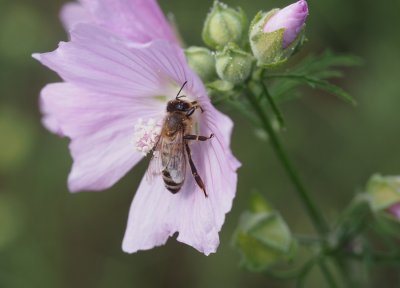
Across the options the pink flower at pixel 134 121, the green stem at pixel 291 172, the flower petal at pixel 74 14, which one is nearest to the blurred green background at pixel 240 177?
the green stem at pixel 291 172

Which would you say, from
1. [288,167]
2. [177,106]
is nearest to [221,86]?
[177,106]

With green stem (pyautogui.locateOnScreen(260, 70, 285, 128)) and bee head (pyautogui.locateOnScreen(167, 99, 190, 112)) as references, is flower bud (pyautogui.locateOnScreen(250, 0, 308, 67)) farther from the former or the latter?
bee head (pyautogui.locateOnScreen(167, 99, 190, 112))

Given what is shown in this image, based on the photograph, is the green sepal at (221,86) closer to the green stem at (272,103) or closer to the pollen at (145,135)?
the green stem at (272,103)

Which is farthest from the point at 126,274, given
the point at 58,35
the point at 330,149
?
the point at 58,35

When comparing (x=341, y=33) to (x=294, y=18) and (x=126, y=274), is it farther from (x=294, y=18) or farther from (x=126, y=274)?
(x=294, y=18)

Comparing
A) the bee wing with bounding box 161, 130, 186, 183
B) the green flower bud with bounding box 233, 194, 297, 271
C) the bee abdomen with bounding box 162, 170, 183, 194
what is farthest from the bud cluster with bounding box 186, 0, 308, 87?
the green flower bud with bounding box 233, 194, 297, 271

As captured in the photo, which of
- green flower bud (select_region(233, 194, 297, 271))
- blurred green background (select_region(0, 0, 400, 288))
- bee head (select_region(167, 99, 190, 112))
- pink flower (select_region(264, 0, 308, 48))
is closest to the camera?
pink flower (select_region(264, 0, 308, 48))
